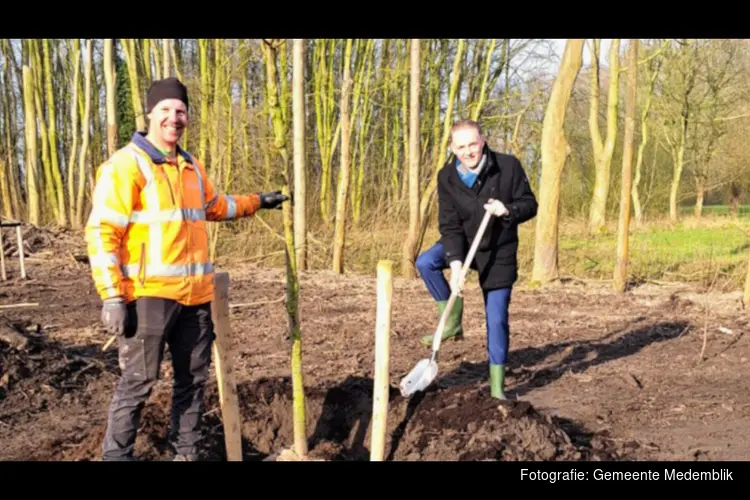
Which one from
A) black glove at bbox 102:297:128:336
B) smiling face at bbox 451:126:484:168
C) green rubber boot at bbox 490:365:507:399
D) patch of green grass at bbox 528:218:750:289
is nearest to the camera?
black glove at bbox 102:297:128:336

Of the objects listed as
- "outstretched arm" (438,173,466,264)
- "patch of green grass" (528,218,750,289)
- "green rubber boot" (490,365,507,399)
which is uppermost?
"outstretched arm" (438,173,466,264)

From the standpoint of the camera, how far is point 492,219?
16.7 feet

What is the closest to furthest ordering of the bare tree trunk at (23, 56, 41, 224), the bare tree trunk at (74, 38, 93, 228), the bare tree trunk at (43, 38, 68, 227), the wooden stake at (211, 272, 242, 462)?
the wooden stake at (211, 272, 242, 462) < the bare tree trunk at (74, 38, 93, 228) < the bare tree trunk at (23, 56, 41, 224) < the bare tree trunk at (43, 38, 68, 227)

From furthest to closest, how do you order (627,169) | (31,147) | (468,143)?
1. (31,147)
2. (627,169)
3. (468,143)

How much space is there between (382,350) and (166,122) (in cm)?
154

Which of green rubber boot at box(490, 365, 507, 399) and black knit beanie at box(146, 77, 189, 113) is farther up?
black knit beanie at box(146, 77, 189, 113)

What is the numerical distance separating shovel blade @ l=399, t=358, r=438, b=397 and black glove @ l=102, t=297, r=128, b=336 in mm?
1976

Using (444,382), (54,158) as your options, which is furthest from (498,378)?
(54,158)

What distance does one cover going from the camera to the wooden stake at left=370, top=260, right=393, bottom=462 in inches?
146

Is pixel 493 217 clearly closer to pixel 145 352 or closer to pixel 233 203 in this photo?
pixel 233 203

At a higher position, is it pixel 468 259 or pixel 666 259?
pixel 468 259

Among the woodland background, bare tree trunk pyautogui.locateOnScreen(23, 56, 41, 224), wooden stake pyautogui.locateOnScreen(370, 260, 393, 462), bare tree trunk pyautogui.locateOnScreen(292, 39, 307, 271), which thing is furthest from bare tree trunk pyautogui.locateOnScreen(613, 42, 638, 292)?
bare tree trunk pyautogui.locateOnScreen(23, 56, 41, 224)

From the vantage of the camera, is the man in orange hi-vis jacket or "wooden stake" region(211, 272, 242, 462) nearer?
the man in orange hi-vis jacket

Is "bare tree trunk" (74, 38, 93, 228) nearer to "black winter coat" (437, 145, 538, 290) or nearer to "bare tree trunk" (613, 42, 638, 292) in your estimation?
"bare tree trunk" (613, 42, 638, 292)
